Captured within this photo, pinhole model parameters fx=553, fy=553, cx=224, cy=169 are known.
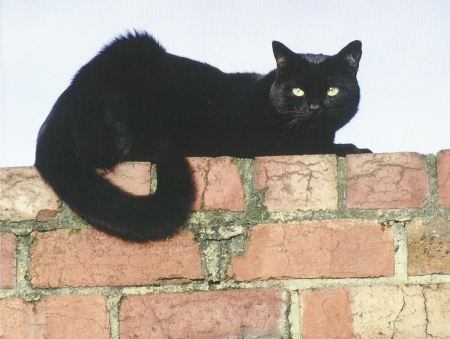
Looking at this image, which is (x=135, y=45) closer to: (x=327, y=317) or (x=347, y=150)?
(x=347, y=150)

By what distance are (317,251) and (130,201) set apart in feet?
1.35

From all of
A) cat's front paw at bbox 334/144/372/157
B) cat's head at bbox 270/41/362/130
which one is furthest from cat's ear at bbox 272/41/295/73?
cat's front paw at bbox 334/144/372/157

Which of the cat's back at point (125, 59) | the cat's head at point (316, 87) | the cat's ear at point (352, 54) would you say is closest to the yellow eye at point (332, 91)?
the cat's head at point (316, 87)

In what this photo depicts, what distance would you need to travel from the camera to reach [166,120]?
1.56 m

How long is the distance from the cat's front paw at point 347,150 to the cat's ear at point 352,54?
15.4 inches

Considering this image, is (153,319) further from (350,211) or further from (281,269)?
(350,211)

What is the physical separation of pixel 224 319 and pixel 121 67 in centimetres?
82

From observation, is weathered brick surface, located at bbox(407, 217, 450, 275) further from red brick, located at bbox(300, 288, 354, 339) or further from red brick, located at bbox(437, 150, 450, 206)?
red brick, located at bbox(300, 288, 354, 339)

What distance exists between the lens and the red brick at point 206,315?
1.10 meters

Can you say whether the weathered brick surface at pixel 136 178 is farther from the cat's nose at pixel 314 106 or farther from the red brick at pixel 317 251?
the cat's nose at pixel 314 106

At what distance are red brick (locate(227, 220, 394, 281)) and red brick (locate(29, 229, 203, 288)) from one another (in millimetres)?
105

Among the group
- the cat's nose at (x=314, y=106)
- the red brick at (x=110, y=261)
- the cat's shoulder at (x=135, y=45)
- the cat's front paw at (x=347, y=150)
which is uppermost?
the cat's shoulder at (x=135, y=45)

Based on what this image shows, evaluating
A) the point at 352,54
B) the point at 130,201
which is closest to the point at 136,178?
the point at 130,201

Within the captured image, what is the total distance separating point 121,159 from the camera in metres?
1.43
